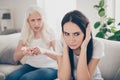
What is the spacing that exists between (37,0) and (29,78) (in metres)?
1.30

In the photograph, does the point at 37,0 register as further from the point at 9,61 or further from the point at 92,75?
the point at 92,75

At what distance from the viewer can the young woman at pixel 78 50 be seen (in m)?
1.36

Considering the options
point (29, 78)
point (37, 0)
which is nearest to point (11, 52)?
point (29, 78)

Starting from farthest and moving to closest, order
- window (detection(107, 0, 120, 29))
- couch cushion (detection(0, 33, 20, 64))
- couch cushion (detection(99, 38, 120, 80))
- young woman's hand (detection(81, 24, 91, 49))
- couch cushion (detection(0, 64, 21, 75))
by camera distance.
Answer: window (detection(107, 0, 120, 29)) → couch cushion (detection(0, 33, 20, 64)) → couch cushion (detection(0, 64, 21, 75)) → couch cushion (detection(99, 38, 120, 80)) → young woman's hand (detection(81, 24, 91, 49))

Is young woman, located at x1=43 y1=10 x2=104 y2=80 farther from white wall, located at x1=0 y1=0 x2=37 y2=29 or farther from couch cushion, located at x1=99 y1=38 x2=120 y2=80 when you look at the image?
white wall, located at x1=0 y1=0 x2=37 y2=29

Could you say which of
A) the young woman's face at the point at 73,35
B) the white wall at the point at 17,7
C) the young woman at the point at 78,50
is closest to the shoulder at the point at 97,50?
the young woman at the point at 78,50

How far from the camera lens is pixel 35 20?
1854mm

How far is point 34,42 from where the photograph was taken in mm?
1922

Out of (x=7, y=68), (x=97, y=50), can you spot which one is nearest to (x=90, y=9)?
(x=7, y=68)

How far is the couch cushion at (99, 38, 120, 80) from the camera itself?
5.42 ft

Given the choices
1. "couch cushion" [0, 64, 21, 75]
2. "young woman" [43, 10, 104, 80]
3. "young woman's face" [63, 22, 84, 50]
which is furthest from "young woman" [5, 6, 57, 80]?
"young woman's face" [63, 22, 84, 50]

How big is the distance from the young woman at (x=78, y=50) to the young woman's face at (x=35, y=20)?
0.49 metres

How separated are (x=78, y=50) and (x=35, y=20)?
562 mm

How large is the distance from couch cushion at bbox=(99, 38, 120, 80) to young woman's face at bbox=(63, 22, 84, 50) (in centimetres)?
39
